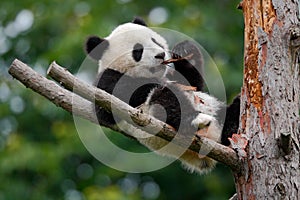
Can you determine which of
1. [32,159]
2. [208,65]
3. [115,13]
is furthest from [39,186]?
[208,65]

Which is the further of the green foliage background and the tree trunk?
the green foliage background

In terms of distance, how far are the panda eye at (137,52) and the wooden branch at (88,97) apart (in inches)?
31.6

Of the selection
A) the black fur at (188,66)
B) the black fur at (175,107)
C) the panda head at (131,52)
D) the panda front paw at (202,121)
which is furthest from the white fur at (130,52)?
the panda front paw at (202,121)

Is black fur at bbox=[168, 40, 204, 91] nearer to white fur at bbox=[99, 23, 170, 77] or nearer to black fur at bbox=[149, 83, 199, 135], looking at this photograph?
white fur at bbox=[99, 23, 170, 77]

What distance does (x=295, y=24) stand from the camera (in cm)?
409

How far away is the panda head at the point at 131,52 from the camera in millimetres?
4609

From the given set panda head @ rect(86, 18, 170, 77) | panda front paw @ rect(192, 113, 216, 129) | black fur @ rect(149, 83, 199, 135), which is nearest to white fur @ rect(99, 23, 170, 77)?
panda head @ rect(86, 18, 170, 77)

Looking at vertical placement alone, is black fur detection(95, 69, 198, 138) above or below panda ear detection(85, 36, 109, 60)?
below

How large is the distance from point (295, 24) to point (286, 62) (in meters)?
0.26

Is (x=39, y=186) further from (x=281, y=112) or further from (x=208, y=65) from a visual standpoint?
(x=281, y=112)

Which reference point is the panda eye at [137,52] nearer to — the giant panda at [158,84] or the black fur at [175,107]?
the giant panda at [158,84]

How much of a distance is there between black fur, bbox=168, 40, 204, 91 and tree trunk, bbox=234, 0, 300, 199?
0.48 meters

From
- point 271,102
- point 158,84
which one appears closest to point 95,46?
→ point 158,84

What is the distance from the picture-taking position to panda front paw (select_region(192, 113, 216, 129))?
3.98 metres
